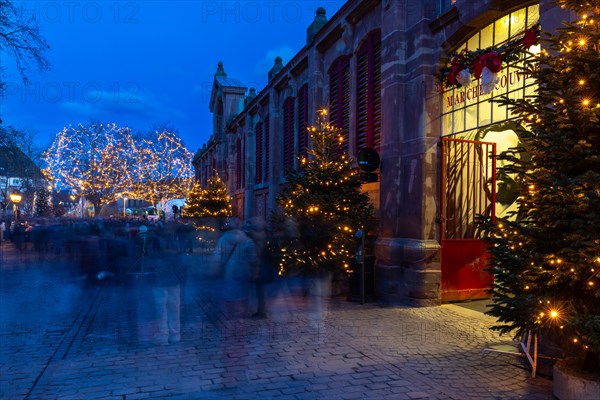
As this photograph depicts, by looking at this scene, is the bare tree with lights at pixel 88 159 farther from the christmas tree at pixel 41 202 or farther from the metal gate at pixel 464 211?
the metal gate at pixel 464 211

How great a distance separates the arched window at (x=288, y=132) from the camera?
1977 centimetres

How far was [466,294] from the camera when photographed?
388 inches

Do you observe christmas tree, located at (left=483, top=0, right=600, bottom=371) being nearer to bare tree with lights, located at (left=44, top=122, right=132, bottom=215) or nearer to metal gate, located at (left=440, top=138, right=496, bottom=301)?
metal gate, located at (left=440, top=138, right=496, bottom=301)

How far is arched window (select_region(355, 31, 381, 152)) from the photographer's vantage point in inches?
480

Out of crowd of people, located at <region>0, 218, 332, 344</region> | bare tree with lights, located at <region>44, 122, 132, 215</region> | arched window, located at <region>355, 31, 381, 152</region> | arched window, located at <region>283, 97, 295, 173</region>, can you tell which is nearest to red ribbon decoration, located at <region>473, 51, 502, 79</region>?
arched window, located at <region>355, 31, 381, 152</region>

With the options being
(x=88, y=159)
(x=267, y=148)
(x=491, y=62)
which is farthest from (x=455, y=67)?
(x=88, y=159)

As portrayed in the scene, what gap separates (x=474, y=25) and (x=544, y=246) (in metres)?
5.69

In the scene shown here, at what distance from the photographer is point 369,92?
12484mm

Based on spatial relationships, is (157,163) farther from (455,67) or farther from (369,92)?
(455,67)

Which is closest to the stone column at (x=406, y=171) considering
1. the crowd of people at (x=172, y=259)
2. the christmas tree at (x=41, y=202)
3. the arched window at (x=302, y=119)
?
the crowd of people at (x=172, y=259)

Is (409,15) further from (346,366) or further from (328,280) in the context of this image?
(346,366)

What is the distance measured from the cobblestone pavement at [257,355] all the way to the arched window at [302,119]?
9372 mm

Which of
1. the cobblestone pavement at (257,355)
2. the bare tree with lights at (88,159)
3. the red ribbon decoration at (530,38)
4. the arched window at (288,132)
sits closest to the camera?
the cobblestone pavement at (257,355)

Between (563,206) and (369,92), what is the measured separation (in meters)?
8.52
